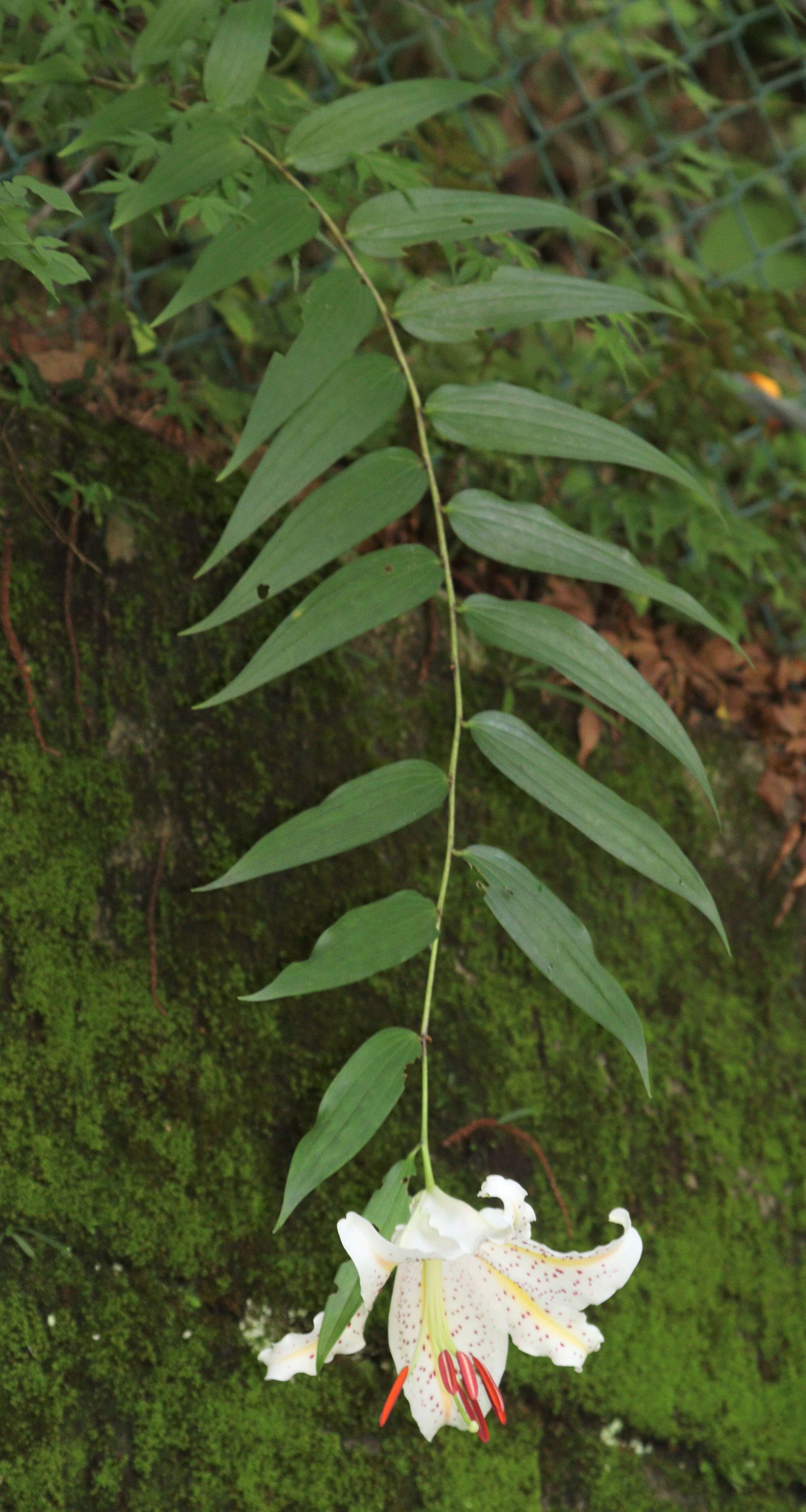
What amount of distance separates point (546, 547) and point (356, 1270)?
70cm

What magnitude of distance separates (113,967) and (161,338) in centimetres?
100

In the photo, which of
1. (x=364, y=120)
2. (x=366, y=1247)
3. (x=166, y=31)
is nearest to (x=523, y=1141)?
(x=366, y=1247)

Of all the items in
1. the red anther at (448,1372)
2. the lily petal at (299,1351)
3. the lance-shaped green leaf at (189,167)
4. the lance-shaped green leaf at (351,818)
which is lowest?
the red anther at (448,1372)

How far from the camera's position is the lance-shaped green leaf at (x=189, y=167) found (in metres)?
1.12

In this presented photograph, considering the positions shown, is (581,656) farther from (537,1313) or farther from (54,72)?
(54,72)

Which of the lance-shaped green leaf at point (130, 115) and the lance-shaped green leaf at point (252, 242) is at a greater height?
the lance-shaped green leaf at point (130, 115)

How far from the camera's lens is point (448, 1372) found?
104 centimetres

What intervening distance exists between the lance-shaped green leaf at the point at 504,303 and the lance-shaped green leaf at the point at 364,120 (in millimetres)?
149

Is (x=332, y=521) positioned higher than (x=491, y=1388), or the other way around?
(x=332, y=521)

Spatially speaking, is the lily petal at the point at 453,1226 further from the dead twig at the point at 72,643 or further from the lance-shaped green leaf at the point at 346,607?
the dead twig at the point at 72,643

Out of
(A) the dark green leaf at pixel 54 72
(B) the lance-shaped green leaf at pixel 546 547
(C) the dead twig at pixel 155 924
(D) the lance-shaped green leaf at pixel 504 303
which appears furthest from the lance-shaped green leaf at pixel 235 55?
(C) the dead twig at pixel 155 924

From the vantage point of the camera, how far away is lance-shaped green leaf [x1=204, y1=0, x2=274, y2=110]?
3.92 feet

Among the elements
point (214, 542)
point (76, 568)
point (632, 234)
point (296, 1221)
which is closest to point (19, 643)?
point (76, 568)

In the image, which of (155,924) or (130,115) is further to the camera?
(155,924)
